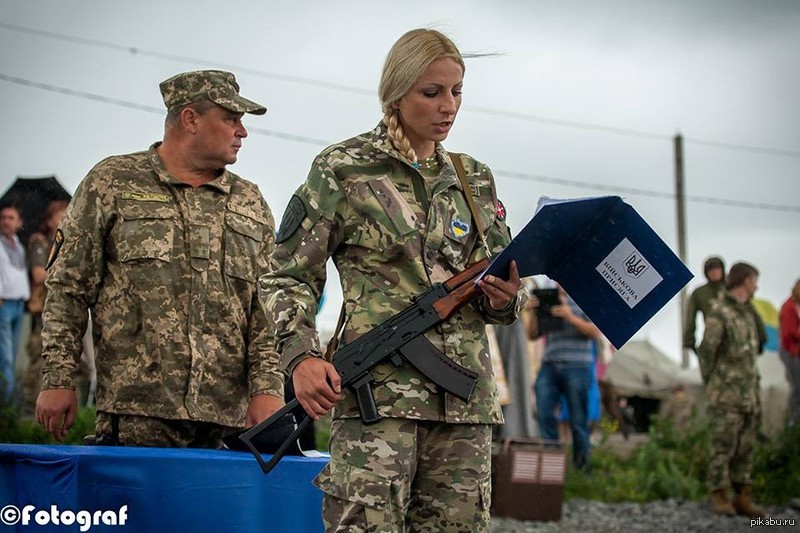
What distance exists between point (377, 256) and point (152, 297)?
5.01 ft

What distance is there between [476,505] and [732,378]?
8.27m

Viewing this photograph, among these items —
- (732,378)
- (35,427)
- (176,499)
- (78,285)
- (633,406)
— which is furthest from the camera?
(633,406)

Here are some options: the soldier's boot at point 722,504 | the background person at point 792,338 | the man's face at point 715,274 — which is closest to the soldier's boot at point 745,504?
the soldier's boot at point 722,504

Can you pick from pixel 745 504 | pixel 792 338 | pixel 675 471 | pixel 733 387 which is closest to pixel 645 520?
pixel 745 504

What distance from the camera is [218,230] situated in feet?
17.9

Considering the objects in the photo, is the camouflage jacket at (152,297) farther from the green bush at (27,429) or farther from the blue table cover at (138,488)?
the green bush at (27,429)

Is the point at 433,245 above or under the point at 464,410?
above

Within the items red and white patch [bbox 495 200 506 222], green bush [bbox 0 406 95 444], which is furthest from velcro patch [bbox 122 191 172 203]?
green bush [bbox 0 406 95 444]

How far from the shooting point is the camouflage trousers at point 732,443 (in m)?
11.6

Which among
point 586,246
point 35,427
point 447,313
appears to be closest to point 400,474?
point 447,313

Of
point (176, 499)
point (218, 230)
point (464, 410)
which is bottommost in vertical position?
point (176, 499)

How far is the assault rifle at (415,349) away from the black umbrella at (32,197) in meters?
7.45

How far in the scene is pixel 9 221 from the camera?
10.7 meters

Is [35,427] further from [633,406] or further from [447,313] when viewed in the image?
[633,406]
